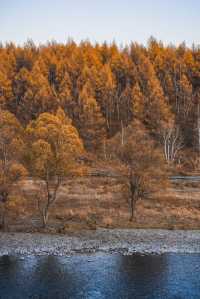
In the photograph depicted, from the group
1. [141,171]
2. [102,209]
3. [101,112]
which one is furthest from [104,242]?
[101,112]

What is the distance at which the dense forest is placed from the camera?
4228 centimetres

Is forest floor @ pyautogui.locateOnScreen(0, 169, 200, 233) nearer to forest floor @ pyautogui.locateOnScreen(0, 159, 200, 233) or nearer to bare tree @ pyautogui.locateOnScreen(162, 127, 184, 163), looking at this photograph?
forest floor @ pyautogui.locateOnScreen(0, 159, 200, 233)

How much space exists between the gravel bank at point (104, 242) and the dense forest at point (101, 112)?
5788 mm

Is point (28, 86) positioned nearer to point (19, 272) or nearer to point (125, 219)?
point (125, 219)

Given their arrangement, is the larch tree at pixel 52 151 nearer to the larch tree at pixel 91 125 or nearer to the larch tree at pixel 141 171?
the larch tree at pixel 141 171

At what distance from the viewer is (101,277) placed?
92.6 ft

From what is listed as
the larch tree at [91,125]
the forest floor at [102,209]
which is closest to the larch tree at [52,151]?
the forest floor at [102,209]

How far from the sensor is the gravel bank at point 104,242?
1387 inches

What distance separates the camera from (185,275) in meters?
28.3

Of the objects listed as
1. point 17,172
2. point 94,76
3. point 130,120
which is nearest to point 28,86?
point 94,76

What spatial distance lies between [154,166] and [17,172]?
49.4ft

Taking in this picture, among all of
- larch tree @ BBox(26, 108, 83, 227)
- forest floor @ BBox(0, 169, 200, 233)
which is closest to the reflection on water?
forest floor @ BBox(0, 169, 200, 233)

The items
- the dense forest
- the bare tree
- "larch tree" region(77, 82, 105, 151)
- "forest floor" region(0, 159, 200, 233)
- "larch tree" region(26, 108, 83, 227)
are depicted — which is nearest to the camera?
"larch tree" region(26, 108, 83, 227)

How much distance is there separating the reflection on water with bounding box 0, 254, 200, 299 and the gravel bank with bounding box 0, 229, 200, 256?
5.85 feet
